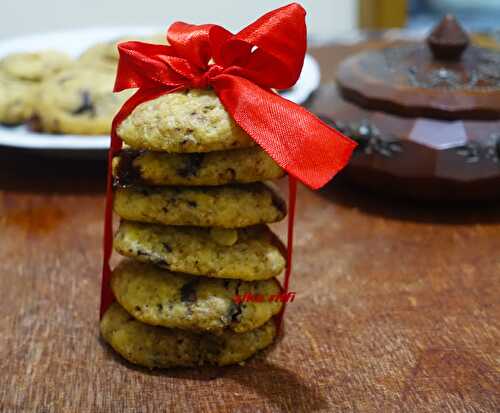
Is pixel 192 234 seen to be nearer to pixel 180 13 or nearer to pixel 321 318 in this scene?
pixel 321 318

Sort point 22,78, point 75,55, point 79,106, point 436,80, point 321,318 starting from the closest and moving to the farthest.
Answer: point 321,318 < point 436,80 < point 79,106 < point 22,78 < point 75,55

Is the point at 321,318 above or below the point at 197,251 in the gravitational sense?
below

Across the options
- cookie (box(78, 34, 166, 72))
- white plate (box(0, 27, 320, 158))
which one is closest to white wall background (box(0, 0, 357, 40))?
white plate (box(0, 27, 320, 158))

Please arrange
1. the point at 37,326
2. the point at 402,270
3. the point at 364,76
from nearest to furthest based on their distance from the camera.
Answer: the point at 37,326 < the point at 402,270 < the point at 364,76

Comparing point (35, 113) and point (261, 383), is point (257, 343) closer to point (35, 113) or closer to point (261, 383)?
point (261, 383)

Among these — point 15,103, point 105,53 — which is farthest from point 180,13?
point 15,103

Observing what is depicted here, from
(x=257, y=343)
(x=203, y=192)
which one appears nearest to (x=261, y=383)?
(x=257, y=343)

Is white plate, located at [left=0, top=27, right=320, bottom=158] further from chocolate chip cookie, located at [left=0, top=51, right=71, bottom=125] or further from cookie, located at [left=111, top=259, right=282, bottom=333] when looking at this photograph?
cookie, located at [left=111, top=259, right=282, bottom=333]
